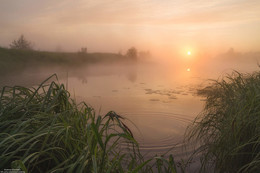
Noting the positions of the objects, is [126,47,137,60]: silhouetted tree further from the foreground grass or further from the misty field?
the foreground grass

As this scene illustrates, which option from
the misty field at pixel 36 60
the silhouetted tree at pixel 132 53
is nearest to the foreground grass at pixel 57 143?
the misty field at pixel 36 60

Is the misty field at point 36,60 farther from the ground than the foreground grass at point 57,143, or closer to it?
farther from the ground

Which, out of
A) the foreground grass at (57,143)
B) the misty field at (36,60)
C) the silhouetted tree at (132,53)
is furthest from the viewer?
the silhouetted tree at (132,53)

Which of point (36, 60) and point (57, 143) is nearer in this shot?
point (57, 143)

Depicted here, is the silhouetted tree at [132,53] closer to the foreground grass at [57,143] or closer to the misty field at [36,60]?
the misty field at [36,60]

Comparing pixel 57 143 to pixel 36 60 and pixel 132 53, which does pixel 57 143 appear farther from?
pixel 132 53

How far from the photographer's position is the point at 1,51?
19156 millimetres

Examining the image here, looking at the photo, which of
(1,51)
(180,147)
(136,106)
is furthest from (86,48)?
(180,147)

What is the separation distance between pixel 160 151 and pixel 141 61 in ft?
133

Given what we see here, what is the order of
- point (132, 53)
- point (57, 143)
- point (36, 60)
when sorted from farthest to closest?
point (132, 53) → point (36, 60) → point (57, 143)

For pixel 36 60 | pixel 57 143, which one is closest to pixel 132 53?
pixel 36 60

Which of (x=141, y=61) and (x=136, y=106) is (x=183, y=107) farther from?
(x=141, y=61)

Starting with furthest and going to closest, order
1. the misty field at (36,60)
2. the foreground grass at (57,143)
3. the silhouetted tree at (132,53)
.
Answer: the silhouetted tree at (132,53) → the misty field at (36,60) → the foreground grass at (57,143)

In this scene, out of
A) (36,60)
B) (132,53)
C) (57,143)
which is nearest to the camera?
(57,143)
